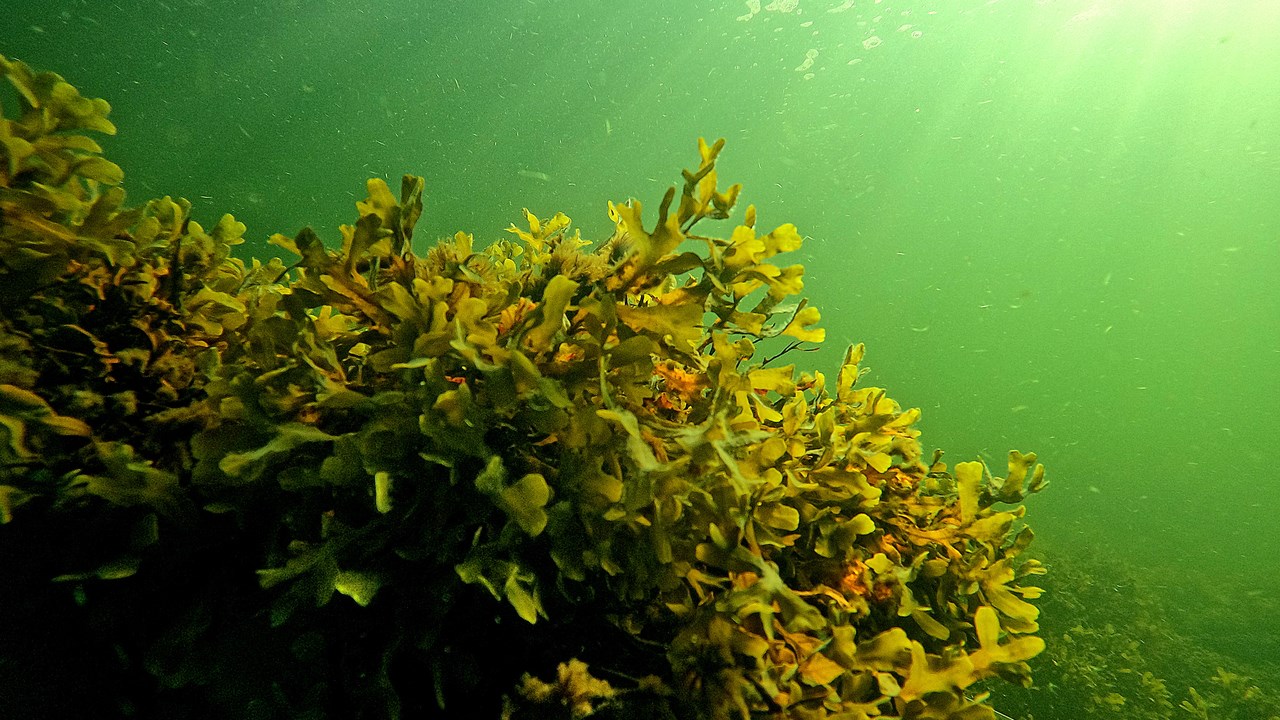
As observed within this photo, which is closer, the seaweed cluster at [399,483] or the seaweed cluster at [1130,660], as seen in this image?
the seaweed cluster at [399,483]

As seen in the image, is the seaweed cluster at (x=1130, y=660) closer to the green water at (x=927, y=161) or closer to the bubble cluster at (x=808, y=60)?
the green water at (x=927, y=161)

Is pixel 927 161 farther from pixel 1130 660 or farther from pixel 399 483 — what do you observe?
pixel 399 483

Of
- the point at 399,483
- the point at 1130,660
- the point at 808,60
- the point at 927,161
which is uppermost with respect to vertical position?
the point at 927,161

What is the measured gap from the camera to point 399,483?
0.88 m

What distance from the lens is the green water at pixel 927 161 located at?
22.1 meters

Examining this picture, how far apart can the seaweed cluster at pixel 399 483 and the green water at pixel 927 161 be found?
937 centimetres

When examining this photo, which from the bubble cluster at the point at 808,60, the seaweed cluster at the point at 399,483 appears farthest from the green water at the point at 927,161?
the seaweed cluster at the point at 399,483

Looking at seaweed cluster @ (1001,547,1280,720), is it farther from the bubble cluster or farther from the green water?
the bubble cluster

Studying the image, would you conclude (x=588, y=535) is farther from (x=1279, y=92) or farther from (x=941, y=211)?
(x=941, y=211)

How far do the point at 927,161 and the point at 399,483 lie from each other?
153 ft

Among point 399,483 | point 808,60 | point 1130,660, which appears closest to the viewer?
point 399,483

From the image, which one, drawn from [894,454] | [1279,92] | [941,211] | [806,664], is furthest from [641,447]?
[941,211]

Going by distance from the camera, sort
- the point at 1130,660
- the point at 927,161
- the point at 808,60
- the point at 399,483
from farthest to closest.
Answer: the point at 927,161, the point at 808,60, the point at 1130,660, the point at 399,483

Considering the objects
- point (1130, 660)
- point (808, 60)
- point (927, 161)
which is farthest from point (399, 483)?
point (927, 161)
